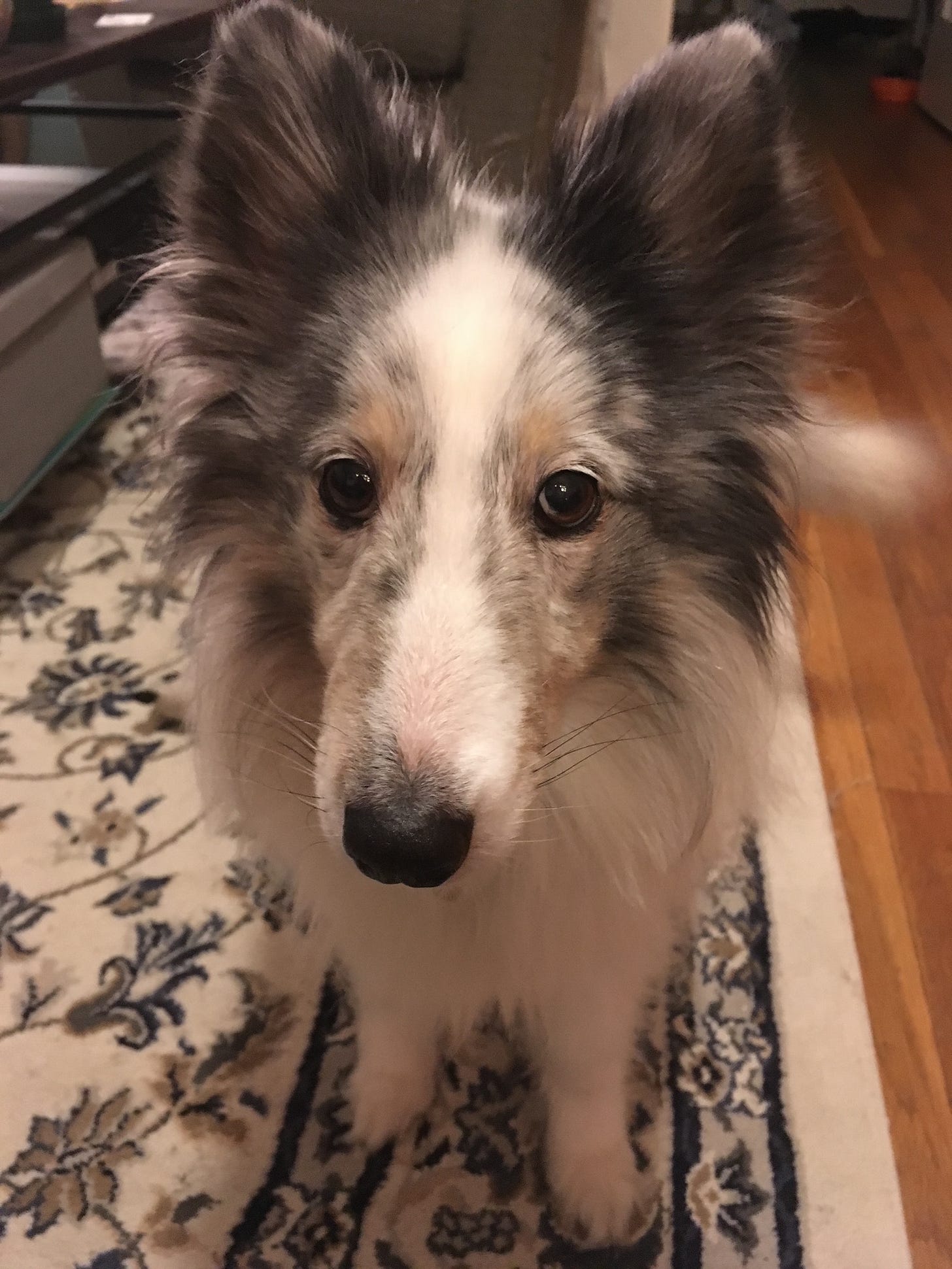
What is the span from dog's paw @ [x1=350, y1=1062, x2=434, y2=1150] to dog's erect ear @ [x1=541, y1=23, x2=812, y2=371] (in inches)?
39.7

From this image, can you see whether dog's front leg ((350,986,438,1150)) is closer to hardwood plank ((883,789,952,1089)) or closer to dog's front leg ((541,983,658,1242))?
dog's front leg ((541,983,658,1242))

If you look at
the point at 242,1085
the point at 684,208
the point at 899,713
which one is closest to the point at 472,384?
the point at 684,208

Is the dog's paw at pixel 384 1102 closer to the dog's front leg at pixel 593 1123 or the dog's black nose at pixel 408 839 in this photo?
the dog's front leg at pixel 593 1123

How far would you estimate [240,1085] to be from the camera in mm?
1381

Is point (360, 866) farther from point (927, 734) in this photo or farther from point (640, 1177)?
point (927, 734)

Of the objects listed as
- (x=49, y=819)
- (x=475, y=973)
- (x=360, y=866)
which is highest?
(x=360, y=866)

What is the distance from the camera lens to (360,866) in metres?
0.81

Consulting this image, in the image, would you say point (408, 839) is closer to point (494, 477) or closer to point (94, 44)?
point (494, 477)

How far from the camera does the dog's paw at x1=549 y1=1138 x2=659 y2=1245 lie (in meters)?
1.24

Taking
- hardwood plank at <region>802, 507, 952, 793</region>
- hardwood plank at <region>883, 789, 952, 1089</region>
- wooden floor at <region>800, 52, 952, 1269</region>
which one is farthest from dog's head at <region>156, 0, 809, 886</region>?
hardwood plank at <region>802, 507, 952, 793</region>

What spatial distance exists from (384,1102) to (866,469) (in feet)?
4.39

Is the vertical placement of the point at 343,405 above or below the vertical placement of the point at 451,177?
below

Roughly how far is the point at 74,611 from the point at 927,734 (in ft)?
6.05

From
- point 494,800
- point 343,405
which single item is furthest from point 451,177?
A: point 494,800
